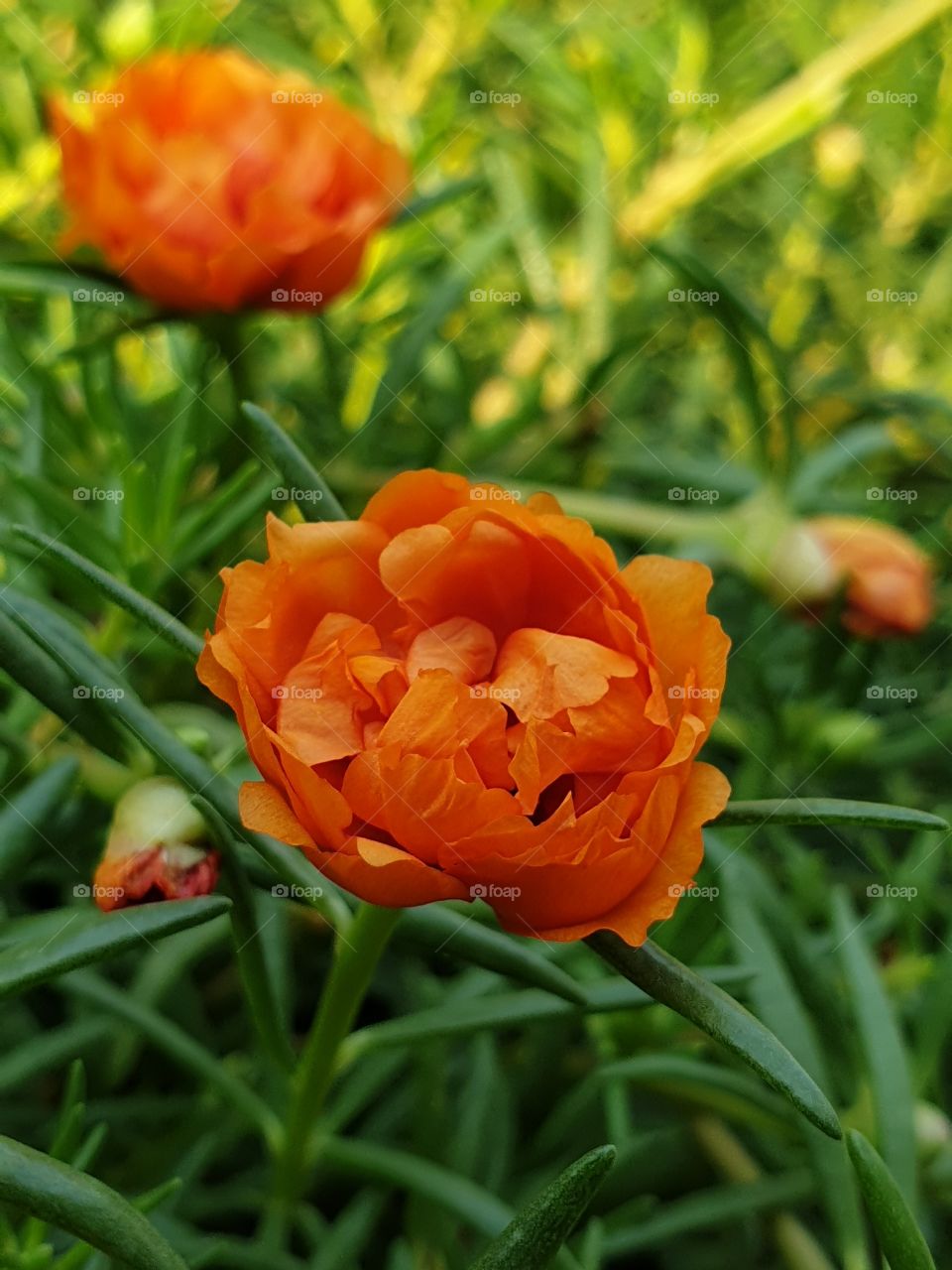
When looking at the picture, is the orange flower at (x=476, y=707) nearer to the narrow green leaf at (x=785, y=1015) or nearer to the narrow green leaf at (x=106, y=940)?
the narrow green leaf at (x=106, y=940)

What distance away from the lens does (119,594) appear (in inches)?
15.1

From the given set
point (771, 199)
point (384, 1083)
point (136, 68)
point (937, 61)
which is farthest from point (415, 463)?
point (937, 61)

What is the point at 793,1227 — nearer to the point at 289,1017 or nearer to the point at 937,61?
the point at 289,1017

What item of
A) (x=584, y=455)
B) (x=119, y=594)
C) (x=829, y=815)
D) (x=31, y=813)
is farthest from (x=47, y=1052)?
(x=584, y=455)

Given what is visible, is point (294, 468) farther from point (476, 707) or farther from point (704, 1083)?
point (704, 1083)

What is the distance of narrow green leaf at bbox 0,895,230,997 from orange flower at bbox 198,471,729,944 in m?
0.04

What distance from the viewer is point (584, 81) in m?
0.99

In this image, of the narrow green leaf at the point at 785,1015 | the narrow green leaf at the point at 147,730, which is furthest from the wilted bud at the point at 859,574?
the narrow green leaf at the point at 147,730

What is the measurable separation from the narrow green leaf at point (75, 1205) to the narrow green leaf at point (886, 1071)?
0.34 metres

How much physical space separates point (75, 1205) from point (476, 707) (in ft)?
0.59

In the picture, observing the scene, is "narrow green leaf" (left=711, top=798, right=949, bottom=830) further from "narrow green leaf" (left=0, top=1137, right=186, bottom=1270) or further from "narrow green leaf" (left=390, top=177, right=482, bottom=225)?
"narrow green leaf" (left=390, top=177, right=482, bottom=225)

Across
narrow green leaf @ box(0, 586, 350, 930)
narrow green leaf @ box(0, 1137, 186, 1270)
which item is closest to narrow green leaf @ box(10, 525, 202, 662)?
narrow green leaf @ box(0, 586, 350, 930)

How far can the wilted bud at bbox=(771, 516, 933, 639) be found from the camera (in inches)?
29.5

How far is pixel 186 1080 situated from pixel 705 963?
31 cm
